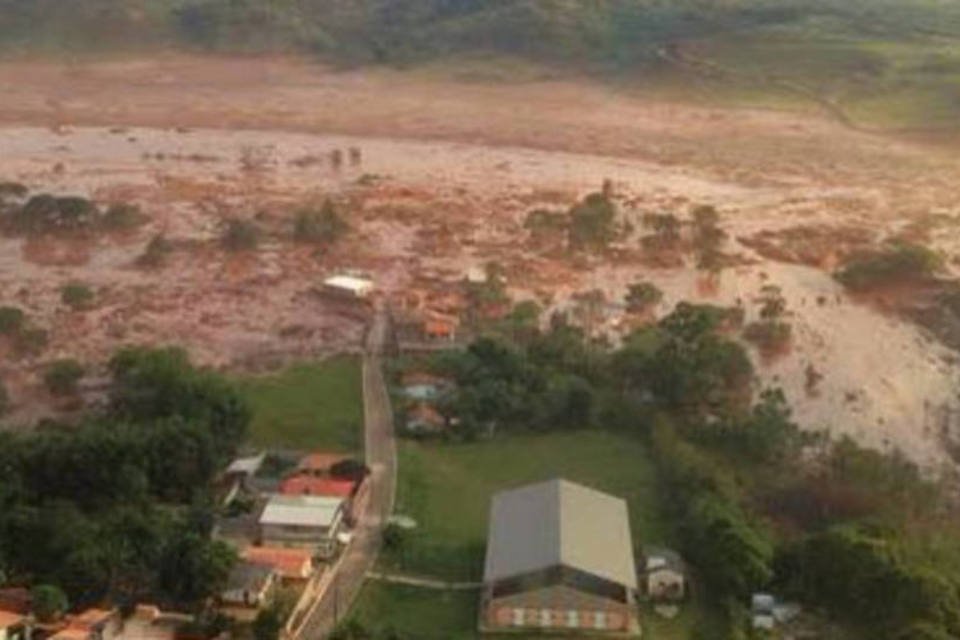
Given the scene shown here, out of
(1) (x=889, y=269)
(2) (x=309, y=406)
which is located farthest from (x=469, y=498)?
(1) (x=889, y=269)

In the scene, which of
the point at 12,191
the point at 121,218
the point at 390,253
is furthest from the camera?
the point at 12,191

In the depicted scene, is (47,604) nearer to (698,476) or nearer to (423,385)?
(698,476)

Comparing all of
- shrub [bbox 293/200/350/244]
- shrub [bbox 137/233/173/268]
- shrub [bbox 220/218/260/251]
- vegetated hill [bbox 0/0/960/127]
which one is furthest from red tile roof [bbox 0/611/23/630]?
vegetated hill [bbox 0/0/960/127]

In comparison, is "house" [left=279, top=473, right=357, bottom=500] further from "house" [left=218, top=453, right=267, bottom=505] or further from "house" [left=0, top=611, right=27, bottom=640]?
"house" [left=0, top=611, right=27, bottom=640]

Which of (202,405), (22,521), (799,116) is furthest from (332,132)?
(22,521)

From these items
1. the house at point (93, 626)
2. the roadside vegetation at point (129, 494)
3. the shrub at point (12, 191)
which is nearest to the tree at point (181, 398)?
the roadside vegetation at point (129, 494)
